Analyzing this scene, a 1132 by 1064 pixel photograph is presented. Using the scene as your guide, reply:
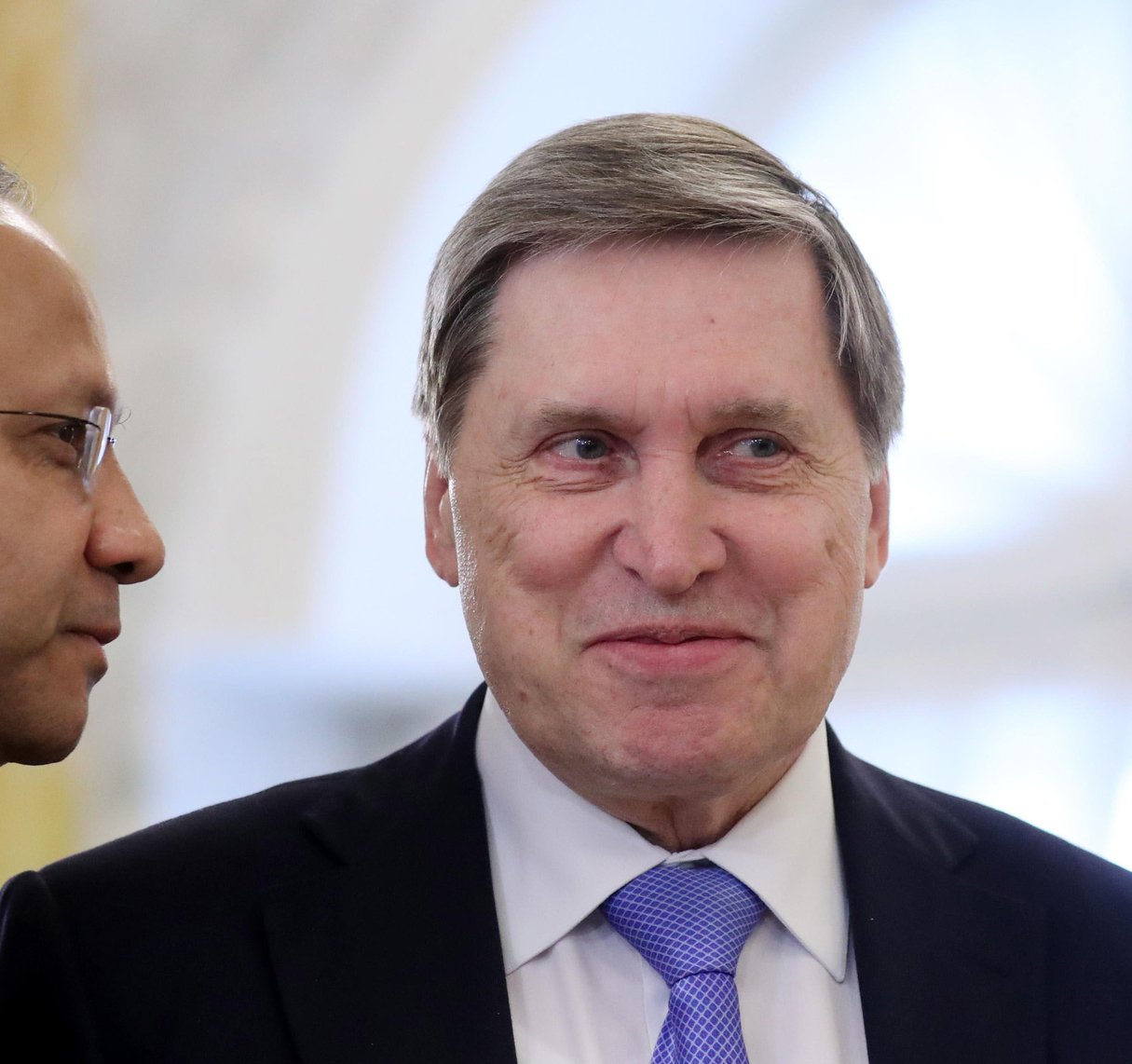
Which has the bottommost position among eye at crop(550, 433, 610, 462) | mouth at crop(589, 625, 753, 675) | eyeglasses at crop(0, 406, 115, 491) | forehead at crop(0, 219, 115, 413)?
mouth at crop(589, 625, 753, 675)

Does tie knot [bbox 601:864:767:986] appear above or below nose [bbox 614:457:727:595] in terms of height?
below

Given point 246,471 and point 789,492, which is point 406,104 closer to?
point 246,471

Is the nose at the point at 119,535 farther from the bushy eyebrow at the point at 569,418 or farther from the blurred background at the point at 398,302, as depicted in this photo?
the blurred background at the point at 398,302

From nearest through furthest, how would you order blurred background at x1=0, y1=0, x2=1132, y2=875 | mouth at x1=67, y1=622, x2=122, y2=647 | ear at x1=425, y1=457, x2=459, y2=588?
mouth at x1=67, y1=622, x2=122, y2=647 < ear at x1=425, y1=457, x2=459, y2=588 < blurred background at x1=0, y1=0, x2=1132, y2=875

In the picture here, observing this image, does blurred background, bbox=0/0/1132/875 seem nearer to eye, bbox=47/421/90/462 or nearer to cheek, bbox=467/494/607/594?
cheek, bbox=467/494/607/594

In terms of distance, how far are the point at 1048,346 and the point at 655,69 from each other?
94cm

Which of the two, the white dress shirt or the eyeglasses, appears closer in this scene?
the eyeglasses

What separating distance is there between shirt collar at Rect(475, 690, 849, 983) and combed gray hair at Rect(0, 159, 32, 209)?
2.74 feet

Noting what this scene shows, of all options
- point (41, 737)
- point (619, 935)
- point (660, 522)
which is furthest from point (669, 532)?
point (41, 737)

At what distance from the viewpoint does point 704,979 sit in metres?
1.62

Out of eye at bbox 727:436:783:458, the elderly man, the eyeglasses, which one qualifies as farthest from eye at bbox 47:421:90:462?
eye at bbox 727:436:783:458

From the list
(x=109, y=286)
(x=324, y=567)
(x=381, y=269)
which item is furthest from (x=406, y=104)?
(x=324, y=567)

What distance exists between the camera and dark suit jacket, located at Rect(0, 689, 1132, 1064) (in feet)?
5.22

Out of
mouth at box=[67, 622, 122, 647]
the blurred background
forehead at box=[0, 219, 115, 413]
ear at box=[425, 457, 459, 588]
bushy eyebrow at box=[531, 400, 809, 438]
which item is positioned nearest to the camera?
forehead at box=[0, 219, 115, 413]
